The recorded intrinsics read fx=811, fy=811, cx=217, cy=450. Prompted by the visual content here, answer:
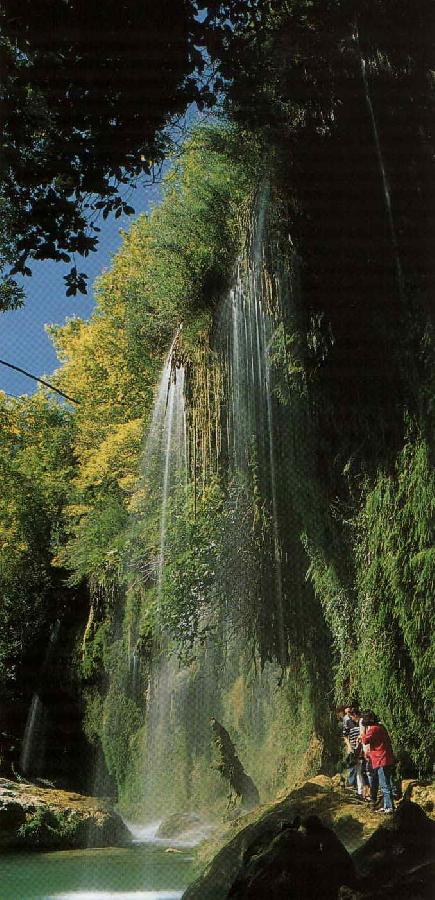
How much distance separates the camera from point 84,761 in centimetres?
912

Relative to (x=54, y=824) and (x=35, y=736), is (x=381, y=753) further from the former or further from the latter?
(x=35, y=736)

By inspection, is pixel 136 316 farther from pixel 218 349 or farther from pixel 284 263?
pixel 284 263

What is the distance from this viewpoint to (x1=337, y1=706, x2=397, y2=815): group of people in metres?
4.05

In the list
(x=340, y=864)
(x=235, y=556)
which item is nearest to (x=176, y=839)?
(x=235, y=556)

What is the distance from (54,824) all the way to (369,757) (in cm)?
373

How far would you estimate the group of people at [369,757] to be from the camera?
405 centimetres

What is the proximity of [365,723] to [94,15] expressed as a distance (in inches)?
144

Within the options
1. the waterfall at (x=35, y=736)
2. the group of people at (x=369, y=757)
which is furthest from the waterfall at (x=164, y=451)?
the waterfall at (x=35, y=736)

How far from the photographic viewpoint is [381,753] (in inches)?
158

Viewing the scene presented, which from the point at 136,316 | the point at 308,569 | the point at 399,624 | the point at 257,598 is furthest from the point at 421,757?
the point at 136,316

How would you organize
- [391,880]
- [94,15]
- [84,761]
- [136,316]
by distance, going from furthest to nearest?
[84,761], [136,316], [94,15], [391,880]

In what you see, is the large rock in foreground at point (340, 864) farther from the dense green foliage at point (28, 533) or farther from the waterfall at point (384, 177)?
the dense green foliage at point (28, 533)

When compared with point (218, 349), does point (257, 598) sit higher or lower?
lower

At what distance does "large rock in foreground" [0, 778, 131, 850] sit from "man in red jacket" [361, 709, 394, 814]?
3340mm
